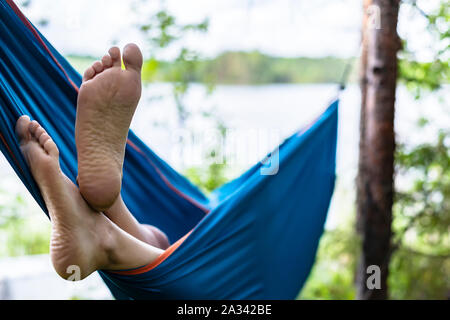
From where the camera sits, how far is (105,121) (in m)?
1.00

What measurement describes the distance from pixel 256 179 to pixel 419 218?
1.17m

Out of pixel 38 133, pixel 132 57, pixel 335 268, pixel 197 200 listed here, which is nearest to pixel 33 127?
pixel 38 133

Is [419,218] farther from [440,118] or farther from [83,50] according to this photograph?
[83,50]

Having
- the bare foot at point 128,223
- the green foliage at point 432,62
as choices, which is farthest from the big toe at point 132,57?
the green foliage at point 432,62

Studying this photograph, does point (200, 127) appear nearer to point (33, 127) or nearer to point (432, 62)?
point (432, 62)

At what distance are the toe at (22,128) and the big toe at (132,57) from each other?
0.84 feet

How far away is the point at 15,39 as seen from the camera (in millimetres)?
1085

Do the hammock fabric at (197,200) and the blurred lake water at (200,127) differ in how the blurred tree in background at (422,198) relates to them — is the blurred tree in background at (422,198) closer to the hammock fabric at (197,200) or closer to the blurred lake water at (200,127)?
the blurred lake water at (200,127)

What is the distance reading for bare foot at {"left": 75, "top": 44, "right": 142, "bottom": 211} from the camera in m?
0.97

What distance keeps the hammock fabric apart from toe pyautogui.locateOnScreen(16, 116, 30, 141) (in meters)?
0.02

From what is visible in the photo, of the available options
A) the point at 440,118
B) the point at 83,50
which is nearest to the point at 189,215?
the point at 440,118

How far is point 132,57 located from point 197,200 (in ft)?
2.24

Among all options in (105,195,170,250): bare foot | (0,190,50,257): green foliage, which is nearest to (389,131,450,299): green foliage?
(105,195,170,250): bare foot
